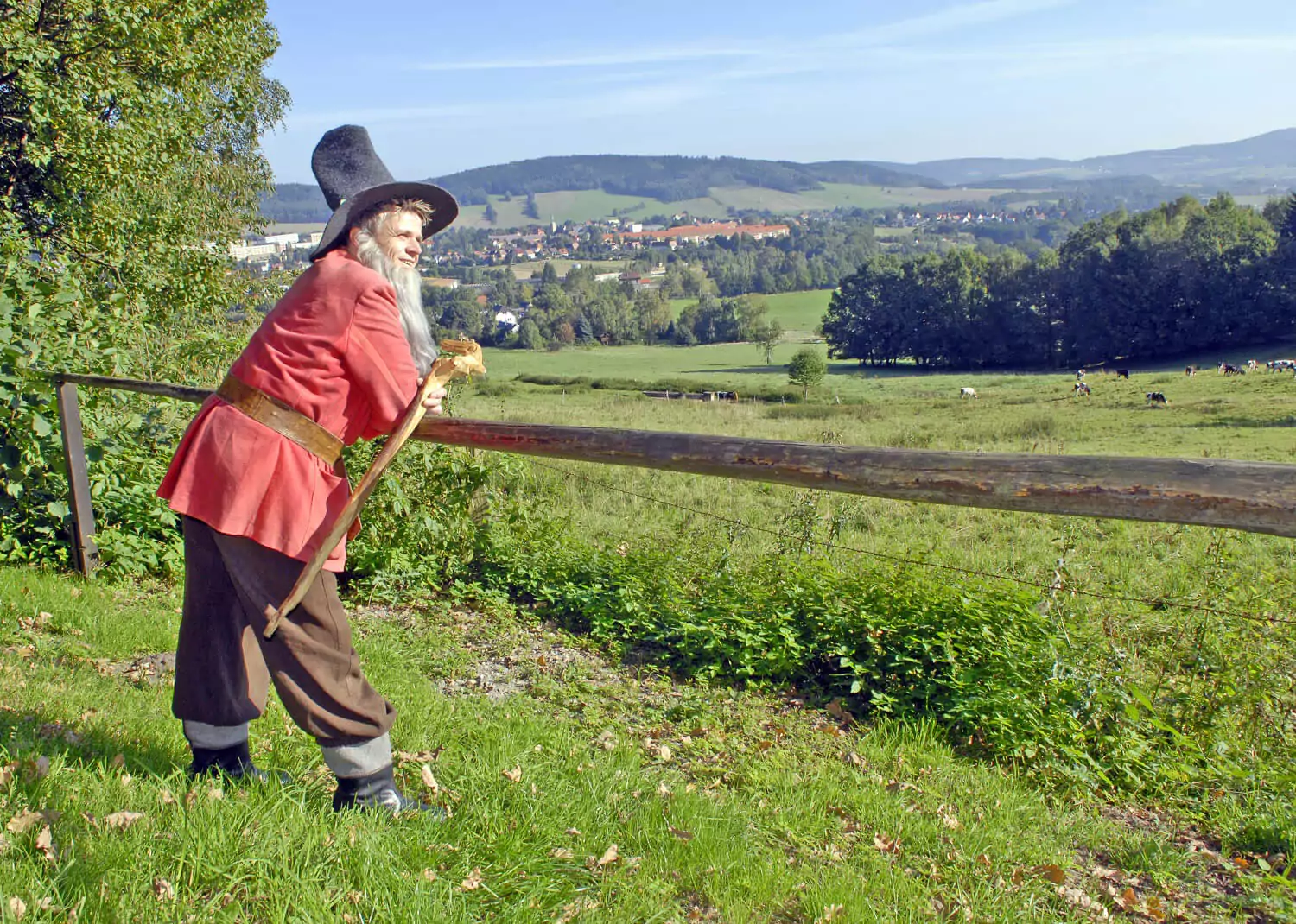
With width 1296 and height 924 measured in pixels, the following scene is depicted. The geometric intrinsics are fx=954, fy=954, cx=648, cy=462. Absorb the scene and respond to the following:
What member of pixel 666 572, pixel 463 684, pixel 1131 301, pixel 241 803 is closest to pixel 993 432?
pixel 666 572

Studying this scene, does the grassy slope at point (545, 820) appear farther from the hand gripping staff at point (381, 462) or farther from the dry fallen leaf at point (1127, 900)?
the hand gripping staff at point (381, 462)

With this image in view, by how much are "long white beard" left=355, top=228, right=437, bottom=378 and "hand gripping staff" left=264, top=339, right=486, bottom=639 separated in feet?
0.53

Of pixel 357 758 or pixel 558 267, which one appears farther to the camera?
pixel 558 267

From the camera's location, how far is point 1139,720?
4.13m

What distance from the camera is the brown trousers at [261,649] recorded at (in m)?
2.54

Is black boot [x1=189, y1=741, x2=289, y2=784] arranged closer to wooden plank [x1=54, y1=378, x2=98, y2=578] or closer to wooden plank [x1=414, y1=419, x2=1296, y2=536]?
wooden plank [x1=414, y1=419, x2=1296, y2=536]

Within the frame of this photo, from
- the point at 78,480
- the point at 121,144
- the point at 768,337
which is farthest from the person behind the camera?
the point at 768,337

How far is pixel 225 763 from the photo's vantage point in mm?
2846

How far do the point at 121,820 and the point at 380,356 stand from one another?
1349 millimetres

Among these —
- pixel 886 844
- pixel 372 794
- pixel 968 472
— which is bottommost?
pixel 886 844

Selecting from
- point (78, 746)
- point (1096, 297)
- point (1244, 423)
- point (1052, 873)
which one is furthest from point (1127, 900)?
point (1096, 297)

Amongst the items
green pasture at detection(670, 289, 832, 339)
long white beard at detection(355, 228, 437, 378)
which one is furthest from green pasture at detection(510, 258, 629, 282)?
long white beard at detection(355, 228, 437, 378)

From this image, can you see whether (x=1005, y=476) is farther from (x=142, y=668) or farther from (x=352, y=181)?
(x=142, y=668)

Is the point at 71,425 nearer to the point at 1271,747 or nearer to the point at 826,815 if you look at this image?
the point at 826,815
